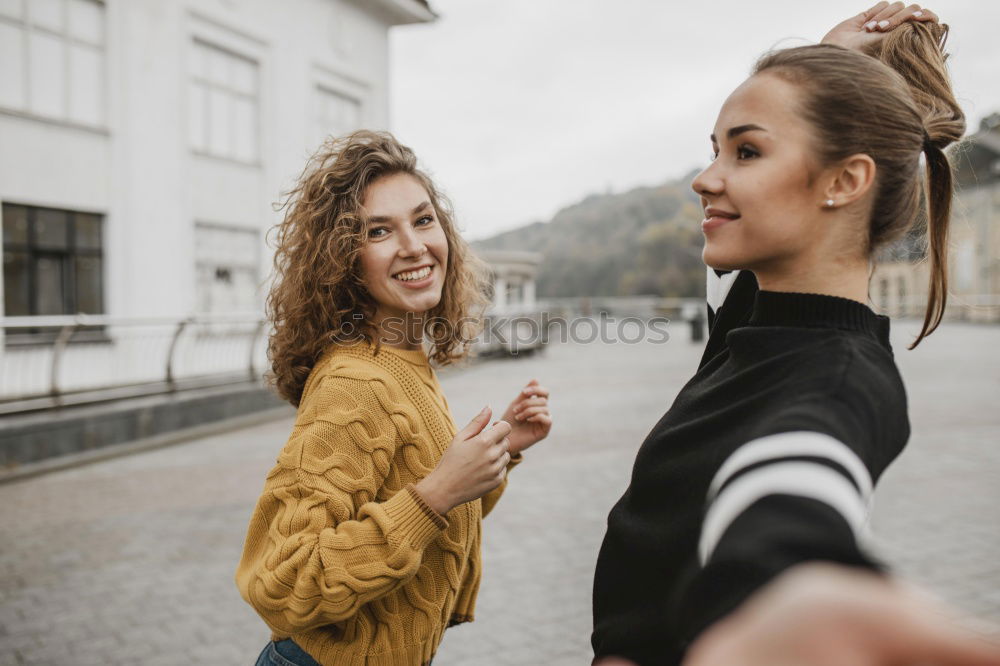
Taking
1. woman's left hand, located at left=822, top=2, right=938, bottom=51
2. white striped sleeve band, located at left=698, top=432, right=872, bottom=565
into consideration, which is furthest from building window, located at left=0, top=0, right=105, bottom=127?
white striped sleeve band, located at left=698, top=432, right=872, bottom=565

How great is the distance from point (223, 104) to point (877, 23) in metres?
17.2

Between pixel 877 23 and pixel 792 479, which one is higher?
pixel 877 23

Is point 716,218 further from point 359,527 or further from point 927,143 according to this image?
point 359,527

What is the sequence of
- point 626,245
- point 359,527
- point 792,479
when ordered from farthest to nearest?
point 626,245, point 359,527, point 792,479

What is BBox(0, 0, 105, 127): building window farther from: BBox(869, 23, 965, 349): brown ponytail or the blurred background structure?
BBox(869, 23, 965, 349): brown ponytail

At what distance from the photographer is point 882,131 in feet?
4.06

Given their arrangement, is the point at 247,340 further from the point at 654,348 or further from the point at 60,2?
the point at 654,348

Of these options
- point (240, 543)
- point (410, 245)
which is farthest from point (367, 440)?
point (240, 543)

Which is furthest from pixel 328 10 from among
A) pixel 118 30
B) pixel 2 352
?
pixel 2 352

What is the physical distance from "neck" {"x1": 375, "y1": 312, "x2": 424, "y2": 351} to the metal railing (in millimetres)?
7420

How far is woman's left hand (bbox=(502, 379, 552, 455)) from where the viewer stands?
2.16 metres

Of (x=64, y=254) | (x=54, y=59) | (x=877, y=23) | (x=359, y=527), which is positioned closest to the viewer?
(x=359, y=527)

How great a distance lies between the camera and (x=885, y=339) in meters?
1.30

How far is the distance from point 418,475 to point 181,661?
2.98 metres
